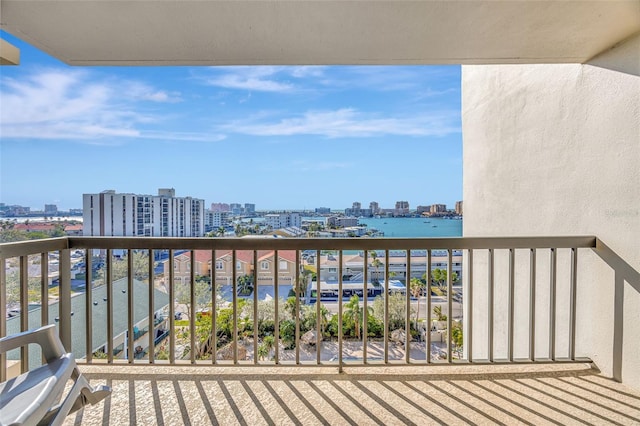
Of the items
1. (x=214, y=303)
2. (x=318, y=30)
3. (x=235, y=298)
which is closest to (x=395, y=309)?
(x=235, y=298)

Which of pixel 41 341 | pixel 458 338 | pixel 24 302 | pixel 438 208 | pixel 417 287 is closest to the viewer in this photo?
→ pixel 41 341

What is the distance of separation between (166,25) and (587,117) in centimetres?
288

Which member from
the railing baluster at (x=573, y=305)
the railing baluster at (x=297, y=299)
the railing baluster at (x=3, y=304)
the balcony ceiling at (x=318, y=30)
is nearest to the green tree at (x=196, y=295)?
the railing baluster at (x=297, y=299)

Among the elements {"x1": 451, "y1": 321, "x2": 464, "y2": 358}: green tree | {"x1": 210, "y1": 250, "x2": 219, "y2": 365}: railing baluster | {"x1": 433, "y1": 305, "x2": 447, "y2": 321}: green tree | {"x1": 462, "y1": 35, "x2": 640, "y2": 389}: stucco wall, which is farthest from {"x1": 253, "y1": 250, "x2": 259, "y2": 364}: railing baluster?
{"x1": 451, "y1": 321, "x2": 464, "y2": 358}: green tree

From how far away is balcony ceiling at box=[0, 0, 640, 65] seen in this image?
1.66 metres

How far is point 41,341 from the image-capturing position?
4.70 ft

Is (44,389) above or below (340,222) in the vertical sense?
below

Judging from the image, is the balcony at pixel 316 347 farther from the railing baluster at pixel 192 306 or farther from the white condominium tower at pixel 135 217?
the white condominium tower at pixel 135 217

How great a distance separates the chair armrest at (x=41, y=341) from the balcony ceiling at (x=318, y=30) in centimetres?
163

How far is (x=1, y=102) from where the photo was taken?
2900 mm

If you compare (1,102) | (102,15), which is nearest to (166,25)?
(102,15)

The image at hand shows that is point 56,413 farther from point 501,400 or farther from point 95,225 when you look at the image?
point 501,400

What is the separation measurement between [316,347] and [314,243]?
30.3 inches

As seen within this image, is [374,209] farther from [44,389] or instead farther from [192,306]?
[44,389]
